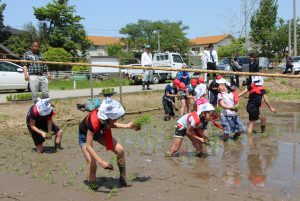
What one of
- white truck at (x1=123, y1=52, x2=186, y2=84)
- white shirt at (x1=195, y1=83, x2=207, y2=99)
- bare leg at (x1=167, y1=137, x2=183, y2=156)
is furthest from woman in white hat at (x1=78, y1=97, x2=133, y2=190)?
white truck at (x1=123, y1=52, x2=186, y2=84)

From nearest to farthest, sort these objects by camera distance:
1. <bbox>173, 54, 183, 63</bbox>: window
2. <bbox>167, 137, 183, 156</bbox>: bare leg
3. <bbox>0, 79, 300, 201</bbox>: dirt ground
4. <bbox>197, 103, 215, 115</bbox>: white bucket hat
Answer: <bbox>0, 79, 300, 201</bbox>: dirt ground → <bbox>197, 103, 215, 115</bbox>: white bucket hat → <bbox>167, 137, 183, 156</bbox>: bare leg → <bbox>173, 54, 183, 63</bbox>: window

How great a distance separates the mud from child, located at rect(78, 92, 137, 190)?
33 cm

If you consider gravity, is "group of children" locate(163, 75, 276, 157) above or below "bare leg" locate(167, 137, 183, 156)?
above

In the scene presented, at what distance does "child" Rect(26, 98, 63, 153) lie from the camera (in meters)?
8.77

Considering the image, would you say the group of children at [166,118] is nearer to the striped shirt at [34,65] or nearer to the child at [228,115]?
the child at [228,115]

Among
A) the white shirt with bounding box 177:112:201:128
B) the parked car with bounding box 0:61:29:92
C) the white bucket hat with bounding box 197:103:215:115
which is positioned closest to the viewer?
the white bucket hat with bounding box 197:103:215:115

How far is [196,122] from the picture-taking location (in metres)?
8.06

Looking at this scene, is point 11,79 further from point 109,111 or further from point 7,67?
point 109,111

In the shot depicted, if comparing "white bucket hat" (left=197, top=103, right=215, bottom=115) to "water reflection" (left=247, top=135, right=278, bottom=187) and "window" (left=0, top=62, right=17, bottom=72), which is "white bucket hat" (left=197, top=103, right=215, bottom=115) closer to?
"water reflection" (left=247, top=135, right=278, bottom=187)

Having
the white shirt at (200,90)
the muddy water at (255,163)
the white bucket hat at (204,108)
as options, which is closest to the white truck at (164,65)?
the white shirt at (200,90)

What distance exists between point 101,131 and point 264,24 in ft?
158

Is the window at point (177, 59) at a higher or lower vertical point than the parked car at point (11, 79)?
higher

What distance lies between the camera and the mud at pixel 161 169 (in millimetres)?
6145

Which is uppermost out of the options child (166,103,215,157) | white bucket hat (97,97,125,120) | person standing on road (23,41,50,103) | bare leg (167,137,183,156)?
person standing on road (23,41,50,103)
